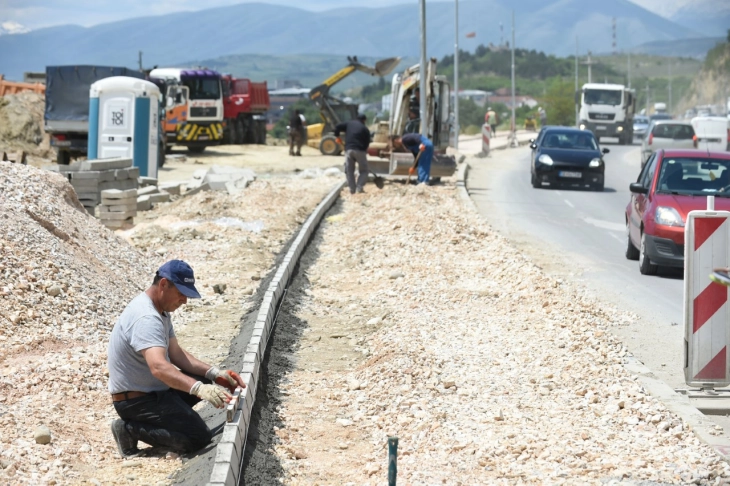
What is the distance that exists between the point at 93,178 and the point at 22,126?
18159mm

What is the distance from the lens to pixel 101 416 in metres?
7.32

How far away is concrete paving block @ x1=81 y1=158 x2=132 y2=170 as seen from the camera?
18828mm

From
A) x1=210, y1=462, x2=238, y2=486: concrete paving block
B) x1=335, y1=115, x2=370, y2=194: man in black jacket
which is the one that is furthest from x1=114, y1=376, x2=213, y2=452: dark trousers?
x1=335, y1=115, x2=370, y2=194: man in black jacket

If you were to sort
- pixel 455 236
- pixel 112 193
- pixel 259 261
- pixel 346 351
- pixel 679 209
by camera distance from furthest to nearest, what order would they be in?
pixel 112 193, pixel 455 236, pixel 259 261, pixel 679 209, pixel 346 351

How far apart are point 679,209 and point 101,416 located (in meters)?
8.57

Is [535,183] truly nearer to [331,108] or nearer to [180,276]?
[331,108]

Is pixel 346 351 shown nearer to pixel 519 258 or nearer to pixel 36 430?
pixel 36 430

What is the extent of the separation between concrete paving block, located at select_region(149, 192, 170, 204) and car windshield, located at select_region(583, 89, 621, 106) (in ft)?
110

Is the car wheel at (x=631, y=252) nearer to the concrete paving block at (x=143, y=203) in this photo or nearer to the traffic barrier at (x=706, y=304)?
the traffic barrier at (x=706, y=304)

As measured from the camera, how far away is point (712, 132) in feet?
127

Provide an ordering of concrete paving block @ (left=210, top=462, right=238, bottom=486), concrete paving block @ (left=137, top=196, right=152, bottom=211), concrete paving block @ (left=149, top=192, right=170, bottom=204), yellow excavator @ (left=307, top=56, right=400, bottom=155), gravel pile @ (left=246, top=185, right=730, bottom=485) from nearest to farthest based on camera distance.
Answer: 1. concrete paving block @ (left=210, top=462, right=238, bottom=486)
2. gravel pile @ (left=246, top=185, right=730, bottom=485)
3. concrete paving block @ (left=137, top=196, right=152, bottom=211)
4. concrete paving block @ (left=149, top=192, right=170, bottom=204)
5. yellow excavator @ (left=307, top=56, right=400, bottom=155)

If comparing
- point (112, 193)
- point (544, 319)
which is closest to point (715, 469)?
point (544, 319)

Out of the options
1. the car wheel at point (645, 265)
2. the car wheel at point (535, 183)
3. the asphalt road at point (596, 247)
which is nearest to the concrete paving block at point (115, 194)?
the asphalt road at point (596, 247)

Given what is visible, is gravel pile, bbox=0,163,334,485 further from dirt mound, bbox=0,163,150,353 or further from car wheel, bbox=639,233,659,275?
car wheel, bbox=639,233,659,275
